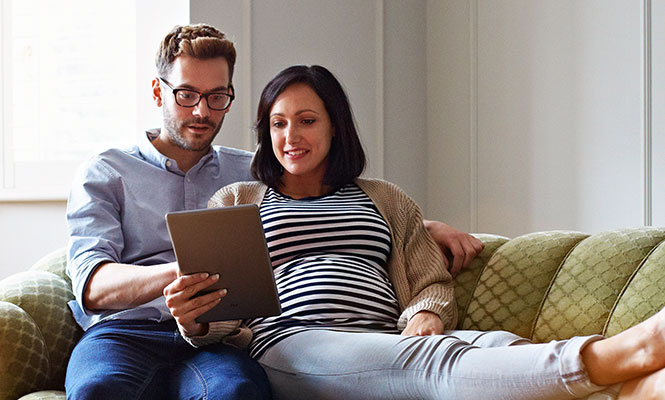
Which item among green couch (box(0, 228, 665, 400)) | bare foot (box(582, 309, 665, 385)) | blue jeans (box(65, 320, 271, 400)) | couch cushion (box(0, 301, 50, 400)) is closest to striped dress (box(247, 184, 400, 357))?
blue jeans (box(65, 320, 271, 400))

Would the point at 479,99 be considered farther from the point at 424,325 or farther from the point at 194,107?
the point at 424,325

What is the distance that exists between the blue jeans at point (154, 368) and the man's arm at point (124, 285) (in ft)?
0.20

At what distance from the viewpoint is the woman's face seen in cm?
202

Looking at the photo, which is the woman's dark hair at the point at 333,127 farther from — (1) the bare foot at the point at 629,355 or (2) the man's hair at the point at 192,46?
(1) the bare foot at the point at 629,355

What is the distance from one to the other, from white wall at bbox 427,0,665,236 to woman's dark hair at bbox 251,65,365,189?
3.89ft

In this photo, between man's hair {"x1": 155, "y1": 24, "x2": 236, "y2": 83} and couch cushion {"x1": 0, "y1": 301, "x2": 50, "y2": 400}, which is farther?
man's hair {"x1": 155, "y1": 24, "x2": 236, "y2": 83}

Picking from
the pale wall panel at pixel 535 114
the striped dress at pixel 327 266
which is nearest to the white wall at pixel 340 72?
the pale wall panel at pixel 535 114

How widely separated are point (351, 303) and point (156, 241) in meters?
0.53

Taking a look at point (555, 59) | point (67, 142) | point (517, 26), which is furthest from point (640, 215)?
point (67, 142)

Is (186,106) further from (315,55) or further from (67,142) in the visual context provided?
(67,142)

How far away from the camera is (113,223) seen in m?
1.89

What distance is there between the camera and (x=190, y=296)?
1.54m

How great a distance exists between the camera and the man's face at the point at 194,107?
2.00 metres

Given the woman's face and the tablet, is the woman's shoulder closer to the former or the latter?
the woman's face
